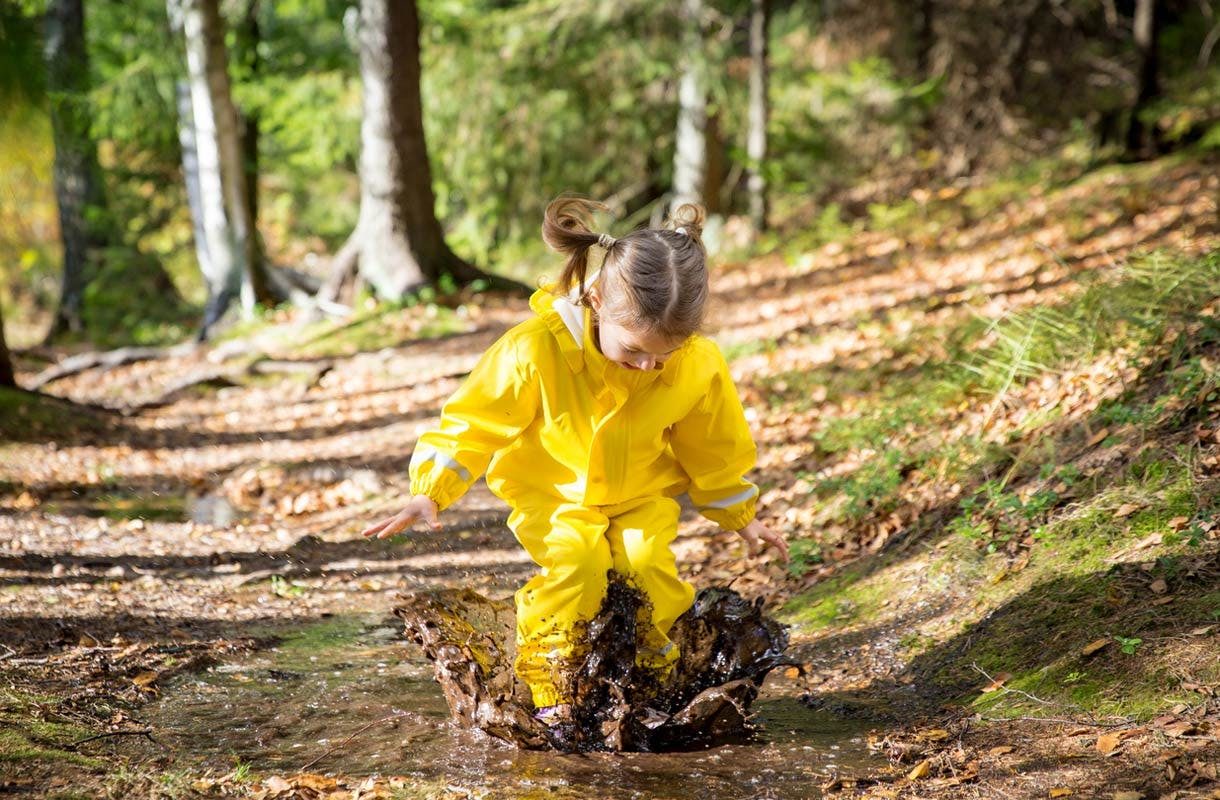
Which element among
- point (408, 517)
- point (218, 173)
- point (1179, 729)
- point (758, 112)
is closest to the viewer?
point (1179, 729)

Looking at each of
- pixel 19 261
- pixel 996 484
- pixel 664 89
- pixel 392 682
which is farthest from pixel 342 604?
pixel 19 261

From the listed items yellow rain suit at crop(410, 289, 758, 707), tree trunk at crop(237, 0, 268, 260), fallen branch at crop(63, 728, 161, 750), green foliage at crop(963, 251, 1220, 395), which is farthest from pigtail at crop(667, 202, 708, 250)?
tree trunk at crop(237, 0, 268, 260)

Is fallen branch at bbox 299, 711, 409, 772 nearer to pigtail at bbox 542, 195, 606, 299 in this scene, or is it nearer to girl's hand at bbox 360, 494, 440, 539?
girl's hand at bbox 360, 494, 440, 539

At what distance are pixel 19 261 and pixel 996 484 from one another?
26341 millimetres

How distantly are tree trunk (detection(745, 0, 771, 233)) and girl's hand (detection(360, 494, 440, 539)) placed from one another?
11740 mm

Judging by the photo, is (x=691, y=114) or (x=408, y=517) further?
(x=691, y=114)

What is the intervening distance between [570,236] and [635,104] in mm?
12741

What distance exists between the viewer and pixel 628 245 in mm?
3500

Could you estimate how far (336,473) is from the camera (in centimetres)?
764

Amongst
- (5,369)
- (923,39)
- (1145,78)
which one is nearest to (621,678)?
(5,369)

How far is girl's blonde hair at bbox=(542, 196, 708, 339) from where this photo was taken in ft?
11.0

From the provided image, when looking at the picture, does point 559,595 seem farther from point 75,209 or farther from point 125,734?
point 75,209

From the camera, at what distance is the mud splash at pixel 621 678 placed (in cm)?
362

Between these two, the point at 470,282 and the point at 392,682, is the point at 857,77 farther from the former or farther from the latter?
the point at 392,682
